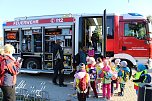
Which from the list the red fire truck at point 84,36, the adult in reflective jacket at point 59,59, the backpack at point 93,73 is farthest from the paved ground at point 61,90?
the red fire truck at point 84,36

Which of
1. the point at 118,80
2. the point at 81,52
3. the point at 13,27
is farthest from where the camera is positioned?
the point at 13,27

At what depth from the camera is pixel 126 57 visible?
38.2 feet

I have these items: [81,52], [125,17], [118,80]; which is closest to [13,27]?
[81,52]

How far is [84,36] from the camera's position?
11359 mm

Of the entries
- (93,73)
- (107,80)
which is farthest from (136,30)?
(107,80)

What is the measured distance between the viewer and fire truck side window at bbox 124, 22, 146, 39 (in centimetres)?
1169

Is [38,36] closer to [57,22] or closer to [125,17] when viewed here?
[57,22]

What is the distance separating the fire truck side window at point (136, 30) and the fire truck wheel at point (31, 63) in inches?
164

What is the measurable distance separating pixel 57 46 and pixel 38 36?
240 centimetres

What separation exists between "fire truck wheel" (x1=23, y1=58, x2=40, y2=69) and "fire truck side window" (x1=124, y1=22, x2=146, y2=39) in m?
4.15

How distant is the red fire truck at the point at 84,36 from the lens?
11.4 meters

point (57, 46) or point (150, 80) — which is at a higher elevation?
point (57, 46)

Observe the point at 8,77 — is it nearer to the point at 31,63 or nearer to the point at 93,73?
the point at 93,73

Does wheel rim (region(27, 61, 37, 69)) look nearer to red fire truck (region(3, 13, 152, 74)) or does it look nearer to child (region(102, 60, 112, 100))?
red fire truck (region(3, 13, 152, 74))
